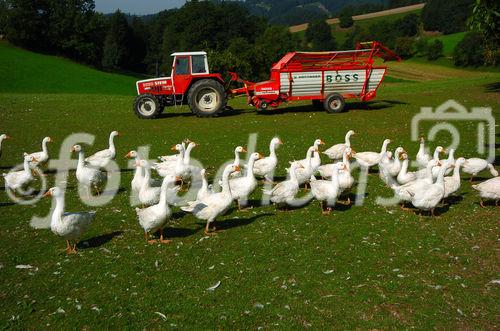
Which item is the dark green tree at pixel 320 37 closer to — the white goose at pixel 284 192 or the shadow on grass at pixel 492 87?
the shadow on grass at pixel 492 87

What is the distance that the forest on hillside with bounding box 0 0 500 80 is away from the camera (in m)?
71.8

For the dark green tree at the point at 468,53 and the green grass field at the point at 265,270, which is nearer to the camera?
the green grass field at the point at 265,270

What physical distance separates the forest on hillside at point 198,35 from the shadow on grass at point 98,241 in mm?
44838

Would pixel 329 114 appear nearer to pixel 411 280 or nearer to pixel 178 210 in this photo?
pixel 178 210

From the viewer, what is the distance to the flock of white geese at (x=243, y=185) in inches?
401

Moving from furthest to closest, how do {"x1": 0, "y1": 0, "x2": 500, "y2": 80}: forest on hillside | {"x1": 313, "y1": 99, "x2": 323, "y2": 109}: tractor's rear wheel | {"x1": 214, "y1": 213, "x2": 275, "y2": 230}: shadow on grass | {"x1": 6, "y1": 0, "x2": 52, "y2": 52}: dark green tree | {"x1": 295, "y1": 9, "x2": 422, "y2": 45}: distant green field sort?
{"x1": 295, "y1": 9, "x2": 422, "y2": 45}: distant green field
{"x1": 6, "y1": 0, "x2": 52, "y2": 52}: dark green tree
{"x1": 0, "y1": 0, "x2": 500, "y2": 80}: forest on hillside
{"x1": 313, "y1": 99, "x2": 323, "y2": 109}: tractor's rear wheel
{"x1": 214, "y1": 213, "x2": 275, "y2": 230}: shadow on grass

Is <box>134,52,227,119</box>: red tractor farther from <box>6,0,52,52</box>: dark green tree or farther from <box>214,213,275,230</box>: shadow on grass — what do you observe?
<box>6,0,52,52</box>: dark green tree

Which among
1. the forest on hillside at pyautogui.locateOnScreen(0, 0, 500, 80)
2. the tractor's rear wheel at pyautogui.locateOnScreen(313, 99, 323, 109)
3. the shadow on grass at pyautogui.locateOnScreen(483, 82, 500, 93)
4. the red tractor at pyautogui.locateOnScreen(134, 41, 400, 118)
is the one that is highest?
the forest on hillside at pyautogui.locateOnScreen(0, 0, 500, 80)

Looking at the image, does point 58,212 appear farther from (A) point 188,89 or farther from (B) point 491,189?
(A) point 188,89

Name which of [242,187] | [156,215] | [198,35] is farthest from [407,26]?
[156,215]

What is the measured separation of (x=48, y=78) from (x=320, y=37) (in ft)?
247

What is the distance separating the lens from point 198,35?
95250 mm

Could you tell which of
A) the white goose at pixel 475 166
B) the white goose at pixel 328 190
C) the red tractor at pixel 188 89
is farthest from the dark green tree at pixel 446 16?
the white goose at pixel 328 190

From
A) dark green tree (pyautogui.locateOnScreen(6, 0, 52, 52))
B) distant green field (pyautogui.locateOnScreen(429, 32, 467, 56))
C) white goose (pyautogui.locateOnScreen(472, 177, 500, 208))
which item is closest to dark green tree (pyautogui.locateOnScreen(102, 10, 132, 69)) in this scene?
dark green tree (pyautogui.locateOnScreen(6, 0, 52, 52))
